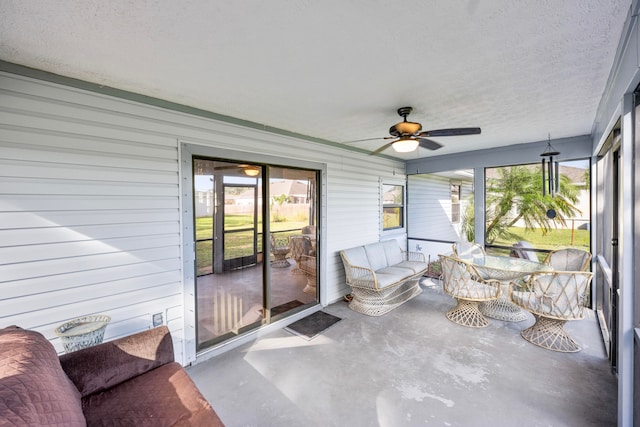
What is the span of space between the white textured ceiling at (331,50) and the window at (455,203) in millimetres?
4559

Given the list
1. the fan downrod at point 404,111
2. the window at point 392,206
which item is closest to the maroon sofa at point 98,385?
the fan downrod at point 404,111

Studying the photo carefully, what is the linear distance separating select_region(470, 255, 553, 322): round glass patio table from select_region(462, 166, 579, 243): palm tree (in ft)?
4.59

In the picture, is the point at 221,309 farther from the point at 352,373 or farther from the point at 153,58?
the point at 153,58

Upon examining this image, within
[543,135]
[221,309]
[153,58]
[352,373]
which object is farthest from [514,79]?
[221,309]

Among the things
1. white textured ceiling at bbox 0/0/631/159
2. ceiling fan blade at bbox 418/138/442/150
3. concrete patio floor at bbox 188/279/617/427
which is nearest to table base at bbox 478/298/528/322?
concrete patio floor at bbox 188/279/617/427

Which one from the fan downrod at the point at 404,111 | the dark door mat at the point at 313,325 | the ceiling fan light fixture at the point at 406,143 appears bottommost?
the dark door mat at the point at 313,325

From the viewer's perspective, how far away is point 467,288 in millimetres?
3750

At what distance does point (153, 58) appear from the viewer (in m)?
1.96

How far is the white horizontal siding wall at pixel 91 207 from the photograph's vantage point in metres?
2.05

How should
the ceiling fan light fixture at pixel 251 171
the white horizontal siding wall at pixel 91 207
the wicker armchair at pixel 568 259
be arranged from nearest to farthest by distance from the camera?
the white horizontal siding wall at pixel 91 207
the ceiling fan light fixture at pixel 251 171
the wicker armchair at pixel 568 259

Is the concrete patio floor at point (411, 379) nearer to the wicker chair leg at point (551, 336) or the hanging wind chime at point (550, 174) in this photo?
the wicker chair leg at point (551, 336)

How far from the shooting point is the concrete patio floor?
2213mm

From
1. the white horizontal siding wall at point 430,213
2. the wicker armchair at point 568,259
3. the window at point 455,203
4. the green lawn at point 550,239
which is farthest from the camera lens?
the window at point 455,203

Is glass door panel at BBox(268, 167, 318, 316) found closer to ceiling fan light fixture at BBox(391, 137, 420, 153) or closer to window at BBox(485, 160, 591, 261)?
ceiling fan light fixture at BBox(391, 137, 420, 153)
